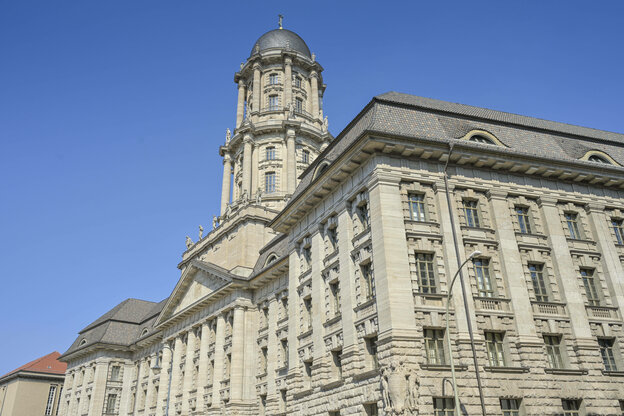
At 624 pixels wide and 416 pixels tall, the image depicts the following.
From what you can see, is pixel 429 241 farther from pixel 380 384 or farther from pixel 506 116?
pixel 506 116

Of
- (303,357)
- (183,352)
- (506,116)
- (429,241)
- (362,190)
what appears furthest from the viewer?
(183,352)

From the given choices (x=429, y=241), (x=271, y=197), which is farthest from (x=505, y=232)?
(x=271, y=197)

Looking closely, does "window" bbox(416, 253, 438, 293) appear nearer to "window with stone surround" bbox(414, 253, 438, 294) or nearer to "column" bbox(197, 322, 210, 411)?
"window with stone surround" bbox(414, 253, 438, 294)

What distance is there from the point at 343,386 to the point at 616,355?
13633 mm

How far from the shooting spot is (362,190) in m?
28.7

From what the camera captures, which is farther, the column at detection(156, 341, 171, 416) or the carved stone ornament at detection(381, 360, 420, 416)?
the column at detection(156, 341, 171, 416)

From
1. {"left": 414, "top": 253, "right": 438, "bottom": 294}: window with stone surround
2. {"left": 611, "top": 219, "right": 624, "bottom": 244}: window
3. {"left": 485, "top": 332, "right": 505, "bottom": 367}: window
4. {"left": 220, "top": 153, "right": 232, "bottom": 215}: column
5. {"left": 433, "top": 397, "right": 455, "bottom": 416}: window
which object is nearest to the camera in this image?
{"left": 433, "top": 397, "right": 455, "bottom": 416}: window

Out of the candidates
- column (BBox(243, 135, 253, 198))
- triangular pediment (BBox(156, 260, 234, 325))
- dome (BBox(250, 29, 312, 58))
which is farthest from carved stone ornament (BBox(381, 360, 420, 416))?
dome (BBox(250, 29, 312, 58))

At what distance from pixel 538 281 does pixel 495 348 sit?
4.80 meters

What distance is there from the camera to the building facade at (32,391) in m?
77.9

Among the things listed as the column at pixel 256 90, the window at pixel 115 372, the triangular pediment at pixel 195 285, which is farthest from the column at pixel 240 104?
the window at pixel 115 372

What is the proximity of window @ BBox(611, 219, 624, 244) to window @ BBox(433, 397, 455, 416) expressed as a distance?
15.2 meters

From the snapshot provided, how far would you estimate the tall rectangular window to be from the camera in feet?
90.6

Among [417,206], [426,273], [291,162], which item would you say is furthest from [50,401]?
[426,273]
